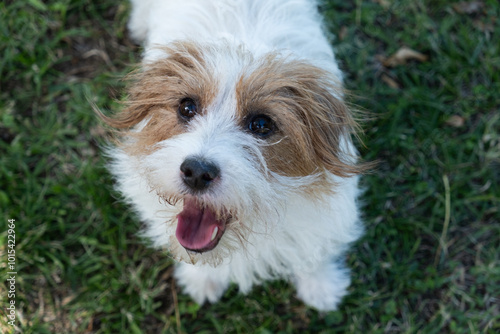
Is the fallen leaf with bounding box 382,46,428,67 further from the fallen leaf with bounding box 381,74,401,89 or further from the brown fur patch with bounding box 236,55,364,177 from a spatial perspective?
the brown fur patch with bounding box 236,55,364,177

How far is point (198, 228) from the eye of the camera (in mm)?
2490

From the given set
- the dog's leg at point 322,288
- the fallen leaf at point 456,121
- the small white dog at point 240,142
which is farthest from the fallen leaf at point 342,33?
the dog's leg at point 322,288

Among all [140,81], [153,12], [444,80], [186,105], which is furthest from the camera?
[444,80]

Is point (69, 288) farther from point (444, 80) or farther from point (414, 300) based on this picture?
point (444, 80)

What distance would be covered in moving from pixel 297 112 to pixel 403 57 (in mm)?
2424

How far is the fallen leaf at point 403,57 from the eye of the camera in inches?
173

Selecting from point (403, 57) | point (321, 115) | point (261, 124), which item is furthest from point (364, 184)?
point (261, 124)

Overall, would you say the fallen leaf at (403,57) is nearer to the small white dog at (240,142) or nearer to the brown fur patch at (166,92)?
the small white dog at (240,142)

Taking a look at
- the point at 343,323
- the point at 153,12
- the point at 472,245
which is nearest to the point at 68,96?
the point at 153,12

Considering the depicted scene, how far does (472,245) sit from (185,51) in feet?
9.47

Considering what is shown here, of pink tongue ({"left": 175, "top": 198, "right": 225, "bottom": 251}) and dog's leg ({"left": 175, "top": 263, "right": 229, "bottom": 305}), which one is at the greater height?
pink tongue ({"left": 175, "top": 198, "right": 225, "bottom": 251})

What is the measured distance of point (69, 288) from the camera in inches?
147

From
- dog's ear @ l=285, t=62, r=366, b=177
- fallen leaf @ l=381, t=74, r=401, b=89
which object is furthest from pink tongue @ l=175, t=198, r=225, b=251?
fallen leaf @ l=381, t=74, r=401, b=89

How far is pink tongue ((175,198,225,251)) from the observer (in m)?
2.46
